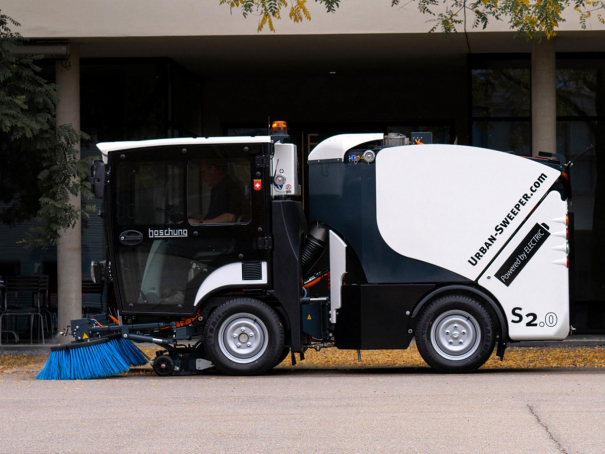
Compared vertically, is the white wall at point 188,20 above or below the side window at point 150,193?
above

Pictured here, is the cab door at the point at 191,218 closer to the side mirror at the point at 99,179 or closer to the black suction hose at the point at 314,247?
the side mirror at the point at 99,179

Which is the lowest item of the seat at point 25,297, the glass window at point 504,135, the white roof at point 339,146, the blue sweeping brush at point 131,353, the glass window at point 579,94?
the blue sweeping brush at point 131,353

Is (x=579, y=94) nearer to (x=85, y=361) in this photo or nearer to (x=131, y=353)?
(x=131, y=353)

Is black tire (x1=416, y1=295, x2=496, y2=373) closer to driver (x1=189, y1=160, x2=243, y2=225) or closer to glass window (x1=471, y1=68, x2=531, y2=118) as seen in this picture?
driver (x1=189, y1=160, x2=243, y2=225)

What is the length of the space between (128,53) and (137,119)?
1.10 metres

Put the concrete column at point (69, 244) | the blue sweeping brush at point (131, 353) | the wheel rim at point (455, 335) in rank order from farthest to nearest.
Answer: the concrete column at point (69, 244), the blue sweeping brush at point (131, 353), the wheel rim at point (455, 335)

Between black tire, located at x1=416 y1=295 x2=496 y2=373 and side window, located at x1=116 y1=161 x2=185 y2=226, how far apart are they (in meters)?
2.66

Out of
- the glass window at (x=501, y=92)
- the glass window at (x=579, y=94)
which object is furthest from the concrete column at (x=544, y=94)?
the glass window at (x=579, y=94)

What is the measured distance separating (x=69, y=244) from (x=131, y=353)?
499 cm

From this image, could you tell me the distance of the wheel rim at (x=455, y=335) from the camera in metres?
8.66

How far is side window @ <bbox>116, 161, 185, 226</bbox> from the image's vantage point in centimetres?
866

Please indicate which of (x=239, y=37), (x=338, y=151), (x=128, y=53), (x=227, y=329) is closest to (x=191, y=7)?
(x=239, y=37)

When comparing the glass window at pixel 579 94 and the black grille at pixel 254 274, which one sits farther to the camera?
the glass window at pixel 579 94

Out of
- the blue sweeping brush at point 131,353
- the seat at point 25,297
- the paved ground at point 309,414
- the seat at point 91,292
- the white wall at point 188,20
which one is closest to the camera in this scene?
the paved ground at point 309,414
